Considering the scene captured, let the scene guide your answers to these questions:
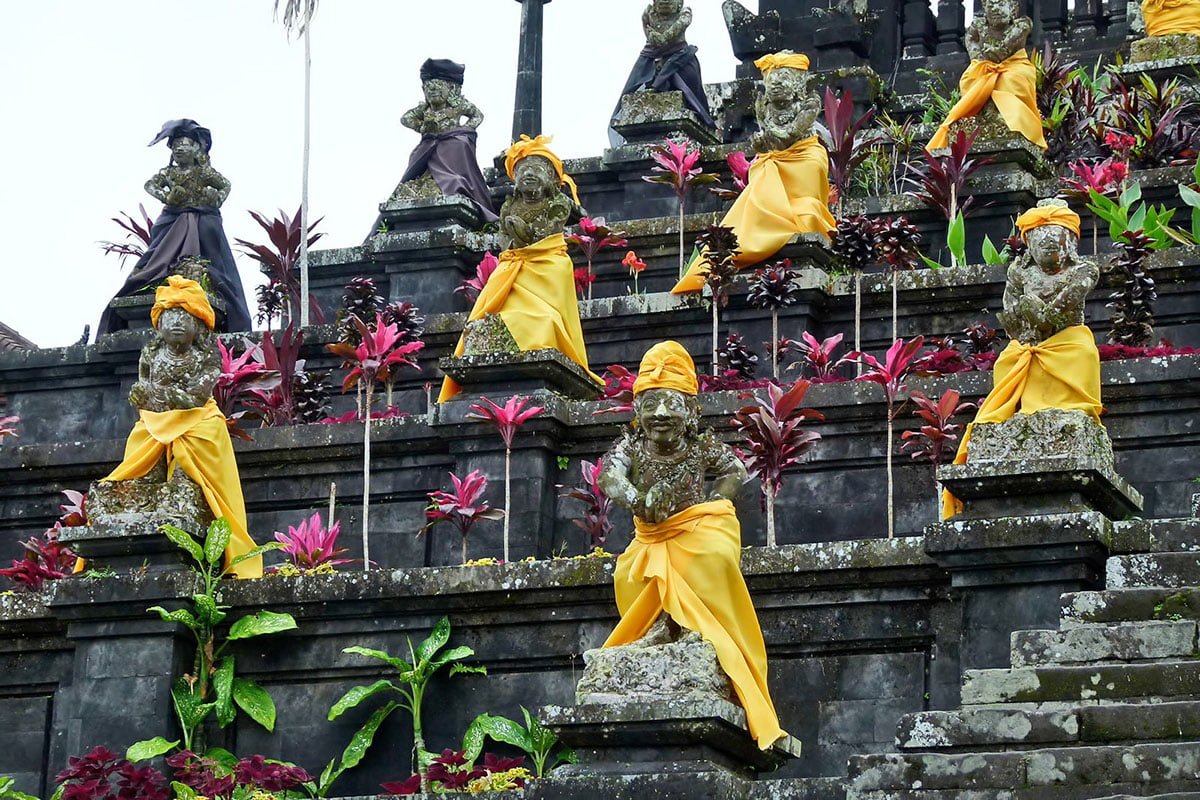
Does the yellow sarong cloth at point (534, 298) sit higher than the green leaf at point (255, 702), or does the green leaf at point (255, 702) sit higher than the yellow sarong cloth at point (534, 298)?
the yellow sarong cloth at point (534, 298)

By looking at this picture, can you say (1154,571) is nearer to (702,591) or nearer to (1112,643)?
(1112,643)

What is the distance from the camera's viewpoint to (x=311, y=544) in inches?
607

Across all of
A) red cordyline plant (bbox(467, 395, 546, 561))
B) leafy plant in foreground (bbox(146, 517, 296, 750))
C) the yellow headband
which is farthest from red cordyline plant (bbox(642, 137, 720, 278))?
leafy plant in foreground (bbox(146, 517, 296, 750))

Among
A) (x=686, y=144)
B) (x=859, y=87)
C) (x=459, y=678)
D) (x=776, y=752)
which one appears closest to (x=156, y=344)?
(x=459, y=678)

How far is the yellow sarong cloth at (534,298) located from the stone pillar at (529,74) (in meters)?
10.9

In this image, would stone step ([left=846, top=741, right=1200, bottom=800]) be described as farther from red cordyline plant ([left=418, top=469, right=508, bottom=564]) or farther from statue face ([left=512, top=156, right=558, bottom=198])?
statue face ([left=512, top=156, right=558, bottom=198])

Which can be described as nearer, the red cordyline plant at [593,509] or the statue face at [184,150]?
the red cordyline plant at [593,509]

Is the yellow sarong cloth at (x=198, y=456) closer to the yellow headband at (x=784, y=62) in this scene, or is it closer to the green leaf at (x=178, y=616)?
the green leaf at (x=178, y=616)

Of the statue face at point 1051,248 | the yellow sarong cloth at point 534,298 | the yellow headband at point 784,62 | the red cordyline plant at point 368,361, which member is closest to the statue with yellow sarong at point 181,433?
the red cordyline plant at point 368,361

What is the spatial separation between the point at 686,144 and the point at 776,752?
30.5 feet

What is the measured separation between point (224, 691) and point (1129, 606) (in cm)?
523

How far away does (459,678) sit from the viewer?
14258 mm

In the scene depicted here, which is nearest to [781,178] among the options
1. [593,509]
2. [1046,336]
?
[593,509]

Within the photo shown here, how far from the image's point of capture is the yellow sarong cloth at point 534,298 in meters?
16.4
